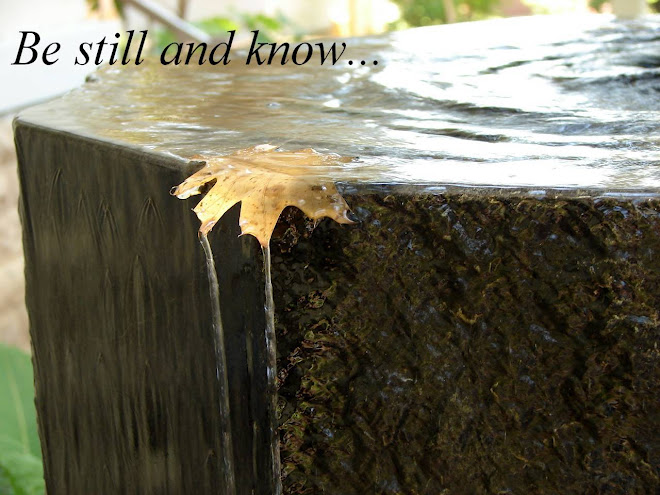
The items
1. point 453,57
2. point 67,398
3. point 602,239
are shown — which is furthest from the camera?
point 453,57

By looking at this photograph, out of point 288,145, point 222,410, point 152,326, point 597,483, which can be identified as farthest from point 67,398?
point 597,483

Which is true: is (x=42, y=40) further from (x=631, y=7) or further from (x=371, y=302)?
(x=371, y=302)

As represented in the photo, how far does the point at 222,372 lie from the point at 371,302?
210 mm

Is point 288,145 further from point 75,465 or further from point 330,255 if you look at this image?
point 75,465

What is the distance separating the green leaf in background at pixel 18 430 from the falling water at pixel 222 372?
102 centimetres

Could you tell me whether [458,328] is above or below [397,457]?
above

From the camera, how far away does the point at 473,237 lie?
87 cm

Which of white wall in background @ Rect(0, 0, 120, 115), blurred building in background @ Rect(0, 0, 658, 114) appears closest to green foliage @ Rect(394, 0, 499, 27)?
blurred building in background @ Rect(0, 0, 658, 114)

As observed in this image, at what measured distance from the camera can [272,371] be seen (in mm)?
960

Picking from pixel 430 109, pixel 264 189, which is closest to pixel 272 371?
pixel 264 189

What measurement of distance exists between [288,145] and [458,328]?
0.34m

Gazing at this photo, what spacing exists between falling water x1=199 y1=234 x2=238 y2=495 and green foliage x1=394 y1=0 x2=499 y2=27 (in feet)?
34.1

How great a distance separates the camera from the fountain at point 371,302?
860mm

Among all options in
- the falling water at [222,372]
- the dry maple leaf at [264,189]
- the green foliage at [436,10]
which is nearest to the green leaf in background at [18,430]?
the falling water at [222,372]
